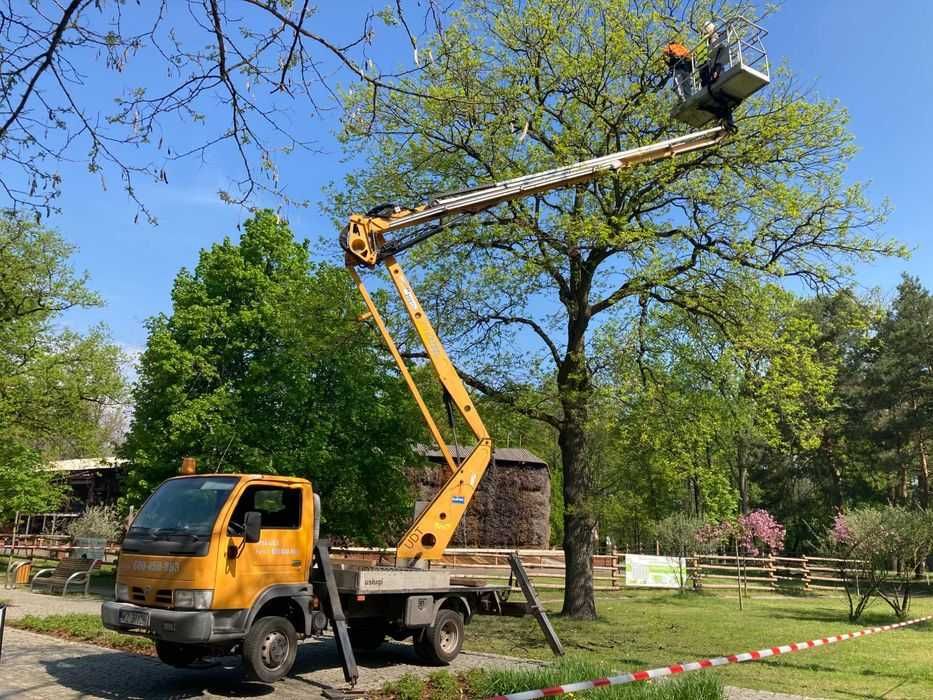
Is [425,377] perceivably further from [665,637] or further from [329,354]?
[665,637]

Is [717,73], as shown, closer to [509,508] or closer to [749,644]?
[749,644]

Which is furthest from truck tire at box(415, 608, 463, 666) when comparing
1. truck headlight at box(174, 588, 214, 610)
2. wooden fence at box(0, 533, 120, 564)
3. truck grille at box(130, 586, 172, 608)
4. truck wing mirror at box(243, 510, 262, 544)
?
wooden fence at box(0, 533, 120, 564)

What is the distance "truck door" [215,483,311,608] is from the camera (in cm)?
825

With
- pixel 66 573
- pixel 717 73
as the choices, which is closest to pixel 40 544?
pixel 66 573

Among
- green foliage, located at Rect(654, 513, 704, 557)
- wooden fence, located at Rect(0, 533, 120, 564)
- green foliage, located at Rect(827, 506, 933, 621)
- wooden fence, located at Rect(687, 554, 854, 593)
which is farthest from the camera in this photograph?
green foliage, located at Rect(654, 513, 704, 557)

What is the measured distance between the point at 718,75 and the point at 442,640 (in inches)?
441

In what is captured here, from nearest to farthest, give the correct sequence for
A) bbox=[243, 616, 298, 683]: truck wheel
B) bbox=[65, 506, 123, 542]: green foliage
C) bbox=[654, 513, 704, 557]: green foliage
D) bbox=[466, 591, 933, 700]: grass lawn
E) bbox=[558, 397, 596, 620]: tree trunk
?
bbox=[243, 616, 298, 683]: truck wheel, bbox=[466, 591, 933, 700]: grass lawn, bbox=[558, 397, 596, 620]: tree trunk, bbox=[65, 506, 123, 542]: green foliage, bbox=[654, 513, 704, 557]: green foliage

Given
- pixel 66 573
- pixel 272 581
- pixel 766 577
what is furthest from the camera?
pixel 766 577

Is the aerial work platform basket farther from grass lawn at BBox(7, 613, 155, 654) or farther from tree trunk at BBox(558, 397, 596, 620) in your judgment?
grass lawn at BBox(7, 613, 155, 654)

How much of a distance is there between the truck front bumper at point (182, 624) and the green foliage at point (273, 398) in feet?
36.5

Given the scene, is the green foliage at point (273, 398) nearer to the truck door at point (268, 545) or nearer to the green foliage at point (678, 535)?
the truck door at point (268, 545)

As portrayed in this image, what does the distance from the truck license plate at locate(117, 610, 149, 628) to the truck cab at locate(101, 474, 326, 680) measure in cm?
1

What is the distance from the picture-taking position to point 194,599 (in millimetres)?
7883

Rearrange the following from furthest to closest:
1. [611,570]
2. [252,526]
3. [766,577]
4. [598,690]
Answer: [766,577], [611,570], [252,526], [598,690]
